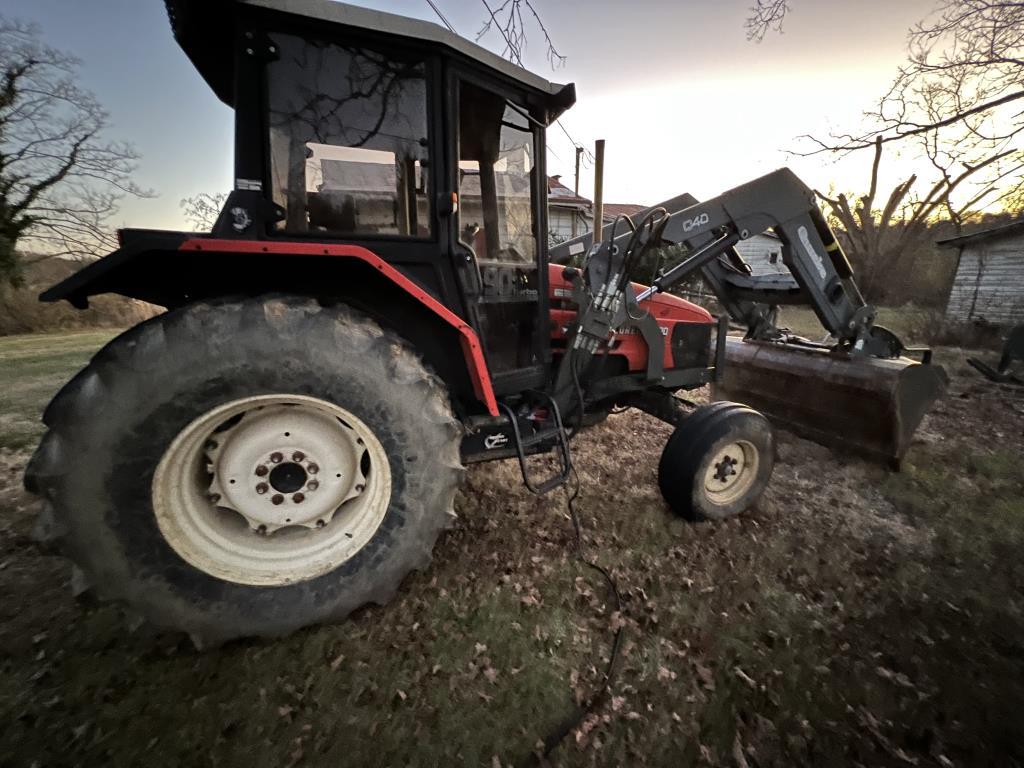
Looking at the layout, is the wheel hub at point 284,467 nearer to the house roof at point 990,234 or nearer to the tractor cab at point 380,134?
the tractor cab at point 380,134

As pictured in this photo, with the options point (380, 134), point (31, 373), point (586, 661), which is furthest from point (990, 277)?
point (31, 373)

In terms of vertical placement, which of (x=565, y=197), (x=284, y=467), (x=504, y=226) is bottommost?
(x=284, y=467)

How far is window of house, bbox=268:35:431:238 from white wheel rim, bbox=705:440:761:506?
2366 millimetres

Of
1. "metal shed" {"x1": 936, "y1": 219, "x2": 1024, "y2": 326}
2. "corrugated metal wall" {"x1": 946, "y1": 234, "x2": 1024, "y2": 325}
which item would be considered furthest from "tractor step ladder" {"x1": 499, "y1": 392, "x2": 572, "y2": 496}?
"corrugated metal wall" {"x1": 946, "y1": 234, "x2": 1024, "y2": 325}

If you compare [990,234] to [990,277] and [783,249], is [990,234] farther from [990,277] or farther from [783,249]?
[783,249]

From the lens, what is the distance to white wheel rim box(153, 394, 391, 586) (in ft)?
6.08

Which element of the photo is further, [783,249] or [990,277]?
[990,277]

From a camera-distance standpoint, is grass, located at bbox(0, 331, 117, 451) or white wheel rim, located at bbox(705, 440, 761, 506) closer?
white wheel rim, located at bbox(705, 440, 761, 506)

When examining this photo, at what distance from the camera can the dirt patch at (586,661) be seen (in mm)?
1625

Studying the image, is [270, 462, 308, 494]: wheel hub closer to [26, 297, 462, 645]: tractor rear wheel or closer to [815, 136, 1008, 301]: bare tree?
[26, 297, 462, 645]: tractor rear wheel

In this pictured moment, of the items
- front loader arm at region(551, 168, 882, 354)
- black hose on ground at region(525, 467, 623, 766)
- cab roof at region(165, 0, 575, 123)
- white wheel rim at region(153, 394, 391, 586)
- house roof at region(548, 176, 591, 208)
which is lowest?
black hose on ground at region(525, 467, 623, 766)

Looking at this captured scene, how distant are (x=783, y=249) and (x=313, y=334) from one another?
11.0 ft

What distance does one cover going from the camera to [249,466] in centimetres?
197

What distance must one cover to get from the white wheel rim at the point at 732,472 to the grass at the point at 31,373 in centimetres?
574
